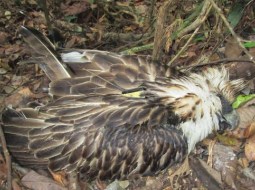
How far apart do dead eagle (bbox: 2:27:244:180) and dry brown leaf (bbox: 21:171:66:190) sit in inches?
7.7

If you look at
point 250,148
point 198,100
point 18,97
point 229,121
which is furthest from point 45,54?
point 250,148

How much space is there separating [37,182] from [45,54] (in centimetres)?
114

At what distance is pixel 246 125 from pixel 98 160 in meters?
1.70

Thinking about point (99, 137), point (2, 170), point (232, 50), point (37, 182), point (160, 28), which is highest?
point (160, 28)

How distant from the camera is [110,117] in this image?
13.9 ft

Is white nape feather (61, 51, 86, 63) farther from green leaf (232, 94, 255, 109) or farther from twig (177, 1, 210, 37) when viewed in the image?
green leaf (232, 94, 255, 109)

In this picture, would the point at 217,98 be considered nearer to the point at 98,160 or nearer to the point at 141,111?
the point at 141,111

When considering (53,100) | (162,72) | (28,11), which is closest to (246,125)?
(162,72)

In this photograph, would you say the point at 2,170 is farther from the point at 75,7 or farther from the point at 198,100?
the point at 75,7

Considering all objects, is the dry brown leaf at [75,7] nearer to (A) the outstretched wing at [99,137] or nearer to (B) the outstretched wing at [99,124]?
(B) the outstretched wing at [99,124]

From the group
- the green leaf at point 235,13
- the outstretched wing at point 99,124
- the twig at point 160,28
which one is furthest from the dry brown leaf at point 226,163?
the green leaf at point 235,13

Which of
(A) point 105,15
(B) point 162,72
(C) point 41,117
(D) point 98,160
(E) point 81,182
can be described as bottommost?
(E) point 81,182

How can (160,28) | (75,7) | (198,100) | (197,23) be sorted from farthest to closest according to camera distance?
(75,7)
(197,23)
(160,28)
(198,100)

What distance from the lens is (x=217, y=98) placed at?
15.1ft
